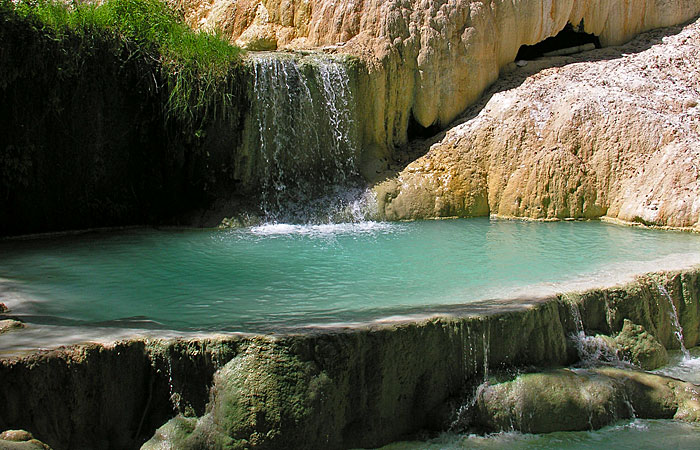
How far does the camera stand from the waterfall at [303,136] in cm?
890

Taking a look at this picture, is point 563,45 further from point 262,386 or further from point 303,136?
point 262,386

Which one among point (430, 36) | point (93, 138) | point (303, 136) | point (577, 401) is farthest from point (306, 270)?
point (430, 36)

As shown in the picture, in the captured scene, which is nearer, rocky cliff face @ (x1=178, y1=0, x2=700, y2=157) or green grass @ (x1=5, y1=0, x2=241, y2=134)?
green grass @ (x1=5, y1=0, x2=241, y2=134)

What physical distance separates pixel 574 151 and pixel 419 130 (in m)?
2.30

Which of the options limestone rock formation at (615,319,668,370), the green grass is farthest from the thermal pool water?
the green grass

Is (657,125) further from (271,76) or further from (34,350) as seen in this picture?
(34,350)

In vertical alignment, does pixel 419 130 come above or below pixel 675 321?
above

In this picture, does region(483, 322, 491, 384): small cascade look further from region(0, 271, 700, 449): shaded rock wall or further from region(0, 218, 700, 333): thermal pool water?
region(0, 218, 700, 333): thermal pool water

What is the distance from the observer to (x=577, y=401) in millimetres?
4125

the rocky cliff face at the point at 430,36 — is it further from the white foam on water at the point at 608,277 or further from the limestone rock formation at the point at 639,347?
the limestone rock formation at the point at 639,347

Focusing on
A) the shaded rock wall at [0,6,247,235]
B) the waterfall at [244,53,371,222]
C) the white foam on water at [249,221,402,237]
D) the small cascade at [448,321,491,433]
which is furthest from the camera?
the waterfall at [244,53,371,222]

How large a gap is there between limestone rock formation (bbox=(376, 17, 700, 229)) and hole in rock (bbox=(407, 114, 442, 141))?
386 millimetres

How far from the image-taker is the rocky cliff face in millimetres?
9734

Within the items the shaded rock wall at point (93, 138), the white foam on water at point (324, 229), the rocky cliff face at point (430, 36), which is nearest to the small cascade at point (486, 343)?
the white foam on water at point (324, 229)
